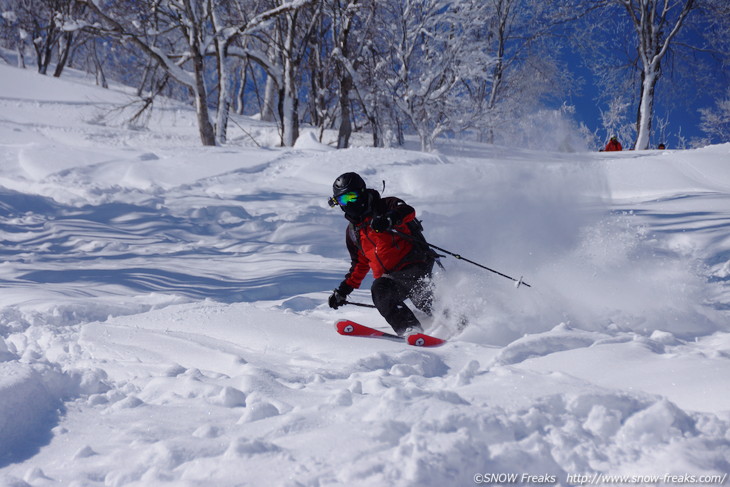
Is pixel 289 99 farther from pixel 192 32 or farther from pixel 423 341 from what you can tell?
pixel 423 341

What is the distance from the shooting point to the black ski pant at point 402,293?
3.91m

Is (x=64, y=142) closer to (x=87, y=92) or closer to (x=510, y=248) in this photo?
(x=87, y=92)

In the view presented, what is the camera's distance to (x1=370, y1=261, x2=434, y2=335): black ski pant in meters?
3.91

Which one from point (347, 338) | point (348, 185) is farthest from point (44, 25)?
point (347, 338)

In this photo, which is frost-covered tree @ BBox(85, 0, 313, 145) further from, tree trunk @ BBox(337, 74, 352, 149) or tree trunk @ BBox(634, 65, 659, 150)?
tree trunk @ BBox(634, 65, 659, 150)

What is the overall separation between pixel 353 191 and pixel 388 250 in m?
0.58

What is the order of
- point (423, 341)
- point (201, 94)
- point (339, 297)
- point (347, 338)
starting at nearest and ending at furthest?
point (423, 341) < point (347, 338) < point (339, 297) < point (201, 94)

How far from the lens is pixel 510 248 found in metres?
5.66

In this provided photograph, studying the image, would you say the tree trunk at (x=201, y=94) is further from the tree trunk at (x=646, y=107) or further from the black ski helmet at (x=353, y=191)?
the tree trunk at (x=646, y=107)

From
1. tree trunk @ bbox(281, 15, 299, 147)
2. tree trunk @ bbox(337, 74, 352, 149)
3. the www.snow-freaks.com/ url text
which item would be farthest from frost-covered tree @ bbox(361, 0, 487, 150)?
the www.snow-freaks.com/ url text

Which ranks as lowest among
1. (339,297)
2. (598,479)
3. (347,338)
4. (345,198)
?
(347,338)

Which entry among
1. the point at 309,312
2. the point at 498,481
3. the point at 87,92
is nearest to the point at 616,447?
the point at 498,481

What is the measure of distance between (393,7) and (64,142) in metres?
11.3

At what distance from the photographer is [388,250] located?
4160mm
